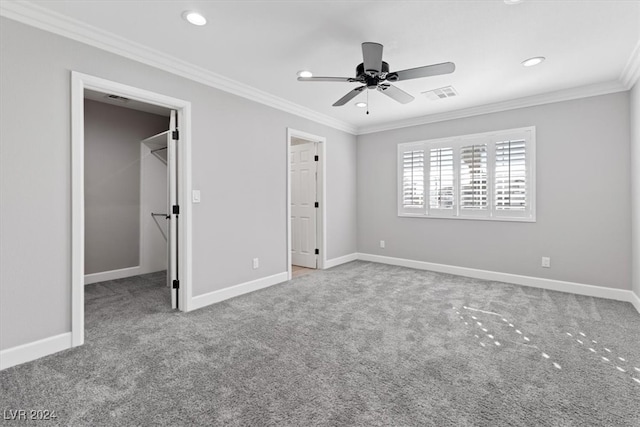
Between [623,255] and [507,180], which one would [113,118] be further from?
[623,255]

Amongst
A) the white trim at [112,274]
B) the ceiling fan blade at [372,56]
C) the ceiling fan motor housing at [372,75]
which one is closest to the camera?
the ceiling fan blade at [372,56]

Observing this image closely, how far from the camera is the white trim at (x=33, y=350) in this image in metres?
2.22

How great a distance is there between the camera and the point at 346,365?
7.40ft

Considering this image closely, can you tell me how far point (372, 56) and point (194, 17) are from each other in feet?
4.64

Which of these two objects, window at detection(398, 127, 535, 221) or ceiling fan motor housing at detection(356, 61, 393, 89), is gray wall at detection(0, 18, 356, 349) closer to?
ceiling fan motor housing at detection(356, 61, 393, 89)

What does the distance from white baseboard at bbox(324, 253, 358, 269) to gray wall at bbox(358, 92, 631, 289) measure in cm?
148

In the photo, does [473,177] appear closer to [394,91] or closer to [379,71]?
[394,91]

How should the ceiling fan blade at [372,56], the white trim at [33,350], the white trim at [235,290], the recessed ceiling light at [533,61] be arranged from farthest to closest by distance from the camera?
the white trim at [235,290] < the recessed ceiling light at [533,61] < the ceiling fan blade at [372,56] < the white trim at [33,350]

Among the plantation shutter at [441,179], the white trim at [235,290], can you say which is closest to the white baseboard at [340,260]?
the white trim at [235,290]

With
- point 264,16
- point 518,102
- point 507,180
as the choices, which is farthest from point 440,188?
point 264,16

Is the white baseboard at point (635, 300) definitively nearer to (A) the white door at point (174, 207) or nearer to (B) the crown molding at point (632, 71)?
(B) the crown molding at point (632, 71)

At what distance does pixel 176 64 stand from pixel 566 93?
4.67 meters

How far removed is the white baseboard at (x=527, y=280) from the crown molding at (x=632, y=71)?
7.79 ft

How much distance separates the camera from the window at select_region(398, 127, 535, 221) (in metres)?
4.31
